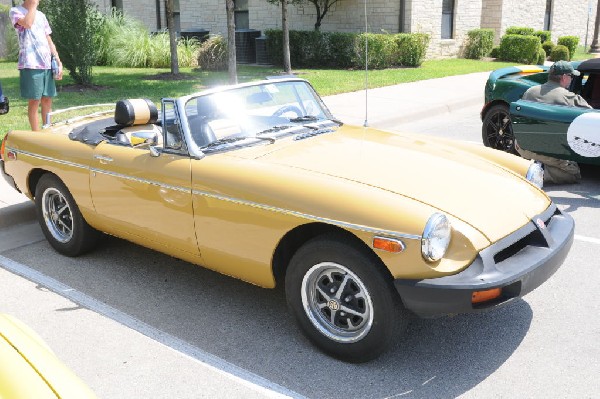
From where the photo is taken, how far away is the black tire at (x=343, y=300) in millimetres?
3238

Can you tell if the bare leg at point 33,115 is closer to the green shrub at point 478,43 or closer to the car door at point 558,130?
the car door at point 558,130

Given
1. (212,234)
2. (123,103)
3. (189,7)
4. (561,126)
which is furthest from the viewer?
(189,7)

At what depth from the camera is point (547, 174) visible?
271 inches

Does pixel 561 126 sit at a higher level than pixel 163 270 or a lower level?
higher

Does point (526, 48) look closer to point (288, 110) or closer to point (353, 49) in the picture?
point (353, 49)

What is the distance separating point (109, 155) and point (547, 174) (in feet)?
15.0

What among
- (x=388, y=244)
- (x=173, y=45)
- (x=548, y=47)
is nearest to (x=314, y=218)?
(x=388, y=244)

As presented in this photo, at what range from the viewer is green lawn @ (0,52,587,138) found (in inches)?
481

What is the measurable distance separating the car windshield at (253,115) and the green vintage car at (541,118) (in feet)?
9.58

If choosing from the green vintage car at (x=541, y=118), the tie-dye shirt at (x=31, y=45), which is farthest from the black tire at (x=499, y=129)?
the tie-dye shirt at (x=31, y=45)

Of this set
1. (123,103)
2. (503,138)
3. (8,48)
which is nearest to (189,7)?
(8,48)

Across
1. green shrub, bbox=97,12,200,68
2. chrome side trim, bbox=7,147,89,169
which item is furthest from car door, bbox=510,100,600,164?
green shrub, bbox=97,12,200,68

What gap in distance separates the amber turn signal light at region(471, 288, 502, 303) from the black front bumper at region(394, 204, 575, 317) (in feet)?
0.06

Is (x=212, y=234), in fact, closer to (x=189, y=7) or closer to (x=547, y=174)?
(x=547, y=174)
